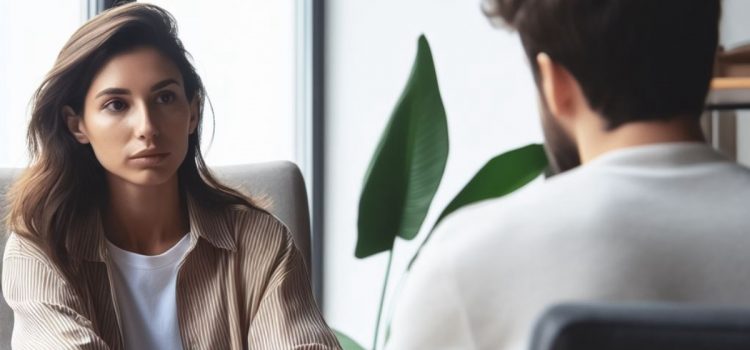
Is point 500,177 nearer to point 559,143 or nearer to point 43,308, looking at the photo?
point 43,308

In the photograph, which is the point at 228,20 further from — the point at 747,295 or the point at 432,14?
the point at 747,295

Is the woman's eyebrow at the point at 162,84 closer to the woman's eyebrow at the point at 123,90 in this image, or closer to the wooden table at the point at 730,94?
the woman's eyebrow at the point at 123,90

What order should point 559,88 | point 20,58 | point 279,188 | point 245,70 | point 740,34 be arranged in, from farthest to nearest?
point 740,34 < point 245,70 < point 20,58 < point 279,188 < point 559,88

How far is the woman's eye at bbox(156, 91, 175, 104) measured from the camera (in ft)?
5.86

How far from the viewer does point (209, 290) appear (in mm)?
1828

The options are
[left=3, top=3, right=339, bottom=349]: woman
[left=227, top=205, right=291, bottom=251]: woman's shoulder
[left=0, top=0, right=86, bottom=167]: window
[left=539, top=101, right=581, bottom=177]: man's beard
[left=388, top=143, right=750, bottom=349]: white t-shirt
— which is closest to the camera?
[left=388, top=143, right=750, bottom=349]: white t-shirt

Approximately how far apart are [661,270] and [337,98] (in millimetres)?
2908

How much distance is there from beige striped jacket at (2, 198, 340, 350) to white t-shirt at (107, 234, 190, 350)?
21 mm

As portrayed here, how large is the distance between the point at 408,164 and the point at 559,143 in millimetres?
1484

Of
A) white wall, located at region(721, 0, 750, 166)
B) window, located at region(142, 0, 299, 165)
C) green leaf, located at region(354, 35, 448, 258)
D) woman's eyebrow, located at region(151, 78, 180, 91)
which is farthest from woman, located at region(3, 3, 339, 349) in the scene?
white wall, located at region(721, 0, 750, 166)

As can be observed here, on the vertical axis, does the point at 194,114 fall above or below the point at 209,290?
above

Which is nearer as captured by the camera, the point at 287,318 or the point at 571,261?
the point at 571,261

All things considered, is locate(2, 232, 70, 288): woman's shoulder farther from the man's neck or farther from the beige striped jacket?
the man's neck

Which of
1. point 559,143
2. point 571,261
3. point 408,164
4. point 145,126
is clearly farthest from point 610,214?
point 408,164
